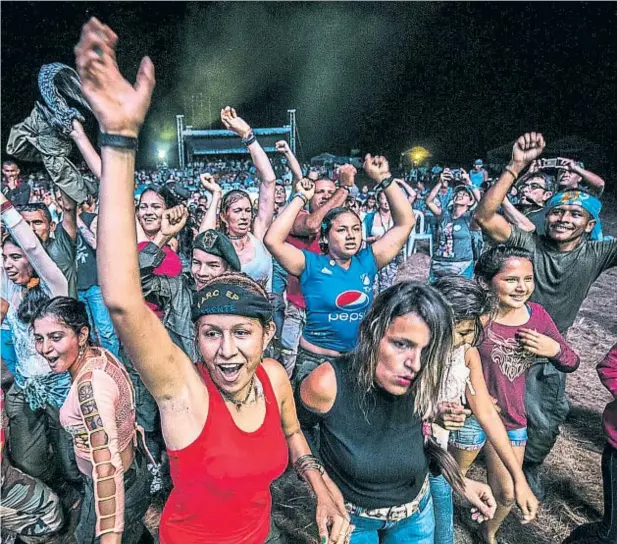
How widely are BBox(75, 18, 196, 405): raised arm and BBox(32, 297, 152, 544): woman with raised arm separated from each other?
597 mm

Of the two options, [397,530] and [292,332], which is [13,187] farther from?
[397,530]

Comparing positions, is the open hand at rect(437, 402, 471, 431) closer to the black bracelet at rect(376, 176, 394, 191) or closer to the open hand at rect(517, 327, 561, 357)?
Answer: the open hand at rect(517, 327, 561, 357)

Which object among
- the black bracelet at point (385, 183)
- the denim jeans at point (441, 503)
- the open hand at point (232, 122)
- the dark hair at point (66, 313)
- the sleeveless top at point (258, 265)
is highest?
the open hand at point (232, 122)

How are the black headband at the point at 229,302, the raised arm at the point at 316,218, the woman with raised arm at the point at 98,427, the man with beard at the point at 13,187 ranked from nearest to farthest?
the black headband at the point at 229,302, the woman with raised arm at the point at 98,427, the raised arm at the point at 316,218, the man with beard at the point at 13,187

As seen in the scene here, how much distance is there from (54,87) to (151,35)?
20.1 meters

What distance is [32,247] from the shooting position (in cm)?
269

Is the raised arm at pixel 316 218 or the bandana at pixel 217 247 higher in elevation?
the raised arm at pixel 316 218

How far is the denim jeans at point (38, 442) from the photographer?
7.97 ft

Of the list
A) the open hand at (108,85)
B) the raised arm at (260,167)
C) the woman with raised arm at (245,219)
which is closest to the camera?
the open hand at (108,85)

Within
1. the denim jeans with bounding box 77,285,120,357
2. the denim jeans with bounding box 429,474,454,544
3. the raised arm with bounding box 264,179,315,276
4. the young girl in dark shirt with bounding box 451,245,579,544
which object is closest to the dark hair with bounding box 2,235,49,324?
the denim jeans with bounding box 77,285,120,357

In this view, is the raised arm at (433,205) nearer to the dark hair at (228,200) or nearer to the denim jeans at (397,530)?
the dark hair at (228,200)

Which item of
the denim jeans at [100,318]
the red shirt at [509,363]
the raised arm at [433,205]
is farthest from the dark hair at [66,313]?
the raised arm at [433,205]

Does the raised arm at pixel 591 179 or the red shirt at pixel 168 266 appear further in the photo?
the raised arm at pixel 591 179

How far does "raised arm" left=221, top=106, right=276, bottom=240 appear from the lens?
3740 mm
